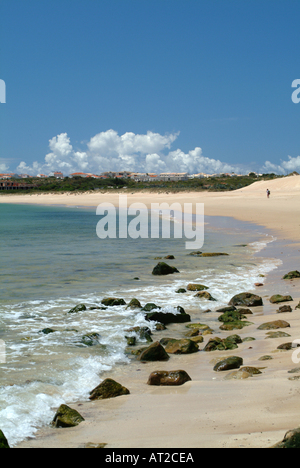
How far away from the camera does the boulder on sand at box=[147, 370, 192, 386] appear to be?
170 inches

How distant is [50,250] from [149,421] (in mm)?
14002

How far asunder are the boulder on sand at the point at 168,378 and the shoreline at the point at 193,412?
0.09 meters

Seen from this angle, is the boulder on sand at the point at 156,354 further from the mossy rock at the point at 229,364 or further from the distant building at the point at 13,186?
the distant building at the point at 13,186

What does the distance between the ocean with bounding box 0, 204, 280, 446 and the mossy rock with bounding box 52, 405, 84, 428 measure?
19 centimetres

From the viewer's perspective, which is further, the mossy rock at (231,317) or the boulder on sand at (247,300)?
the boulder on sand at (247,300)

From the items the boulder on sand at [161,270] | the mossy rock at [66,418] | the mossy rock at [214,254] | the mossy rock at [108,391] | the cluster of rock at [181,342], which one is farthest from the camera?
the mossy rock at [214,254]

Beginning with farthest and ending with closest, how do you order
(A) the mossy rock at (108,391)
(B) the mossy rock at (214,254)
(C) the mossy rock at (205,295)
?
1. (B) the mossy rock at (214,254)
2. (C) the mossy rock at (205,295)
3. (A) the mossy rock at (108,391)

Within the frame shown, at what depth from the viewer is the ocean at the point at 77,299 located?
451cm

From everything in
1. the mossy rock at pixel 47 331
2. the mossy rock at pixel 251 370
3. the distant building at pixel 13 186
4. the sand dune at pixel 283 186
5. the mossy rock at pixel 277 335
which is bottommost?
the mossy rock at pixel 47 331

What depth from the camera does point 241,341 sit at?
575cm

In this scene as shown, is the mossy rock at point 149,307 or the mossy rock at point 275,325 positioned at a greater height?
the mossy rock at point 275,325

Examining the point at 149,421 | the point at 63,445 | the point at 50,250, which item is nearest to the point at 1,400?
the point at 63,445

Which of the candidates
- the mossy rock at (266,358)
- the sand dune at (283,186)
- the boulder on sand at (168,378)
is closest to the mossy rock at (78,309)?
the boulder on sand at (168,378)

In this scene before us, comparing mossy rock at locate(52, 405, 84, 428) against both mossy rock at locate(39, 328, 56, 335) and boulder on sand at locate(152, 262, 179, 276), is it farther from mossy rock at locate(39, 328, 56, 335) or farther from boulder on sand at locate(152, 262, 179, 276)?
boulder on sand at locate(152, 262, 179, 276)
